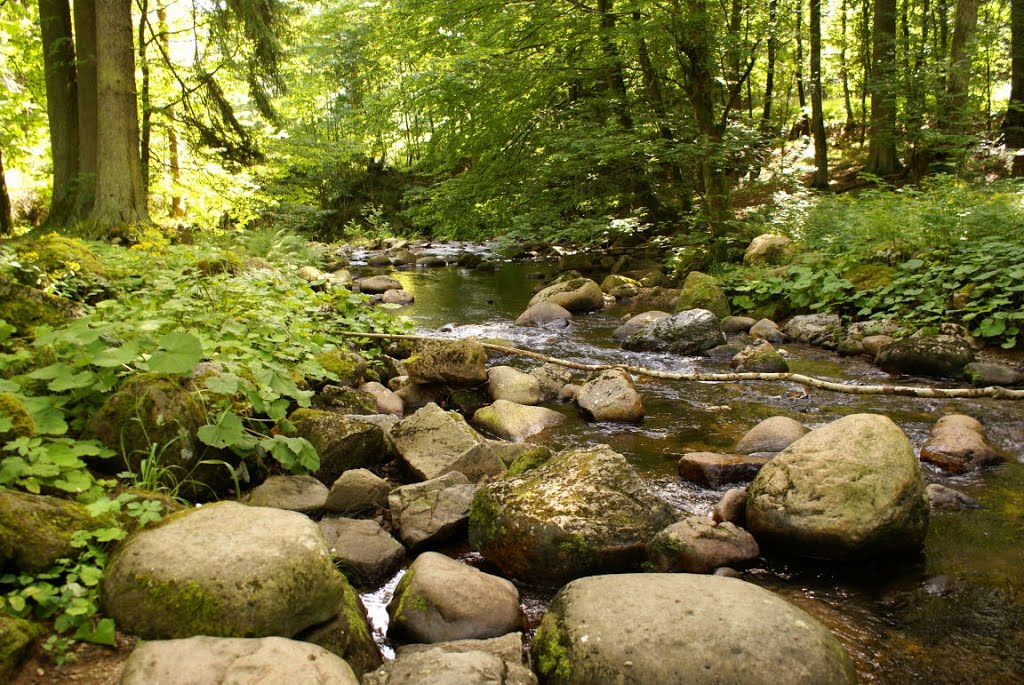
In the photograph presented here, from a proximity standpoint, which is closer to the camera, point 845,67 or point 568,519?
point 568,519

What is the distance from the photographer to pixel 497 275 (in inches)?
656

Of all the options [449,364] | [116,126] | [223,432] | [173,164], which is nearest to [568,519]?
[223,432]

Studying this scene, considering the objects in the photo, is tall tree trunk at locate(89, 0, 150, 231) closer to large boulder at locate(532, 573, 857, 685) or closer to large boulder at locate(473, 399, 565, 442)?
large boulder at locate(473, 399, 565, 442)

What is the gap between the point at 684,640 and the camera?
2.46 m

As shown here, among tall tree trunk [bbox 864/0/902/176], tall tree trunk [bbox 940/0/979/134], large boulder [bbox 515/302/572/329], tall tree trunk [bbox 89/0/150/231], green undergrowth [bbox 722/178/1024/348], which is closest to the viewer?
green undergrowth [bbox 722/178/1024/348]

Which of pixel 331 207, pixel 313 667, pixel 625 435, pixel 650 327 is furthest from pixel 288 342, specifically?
pixel 331 207

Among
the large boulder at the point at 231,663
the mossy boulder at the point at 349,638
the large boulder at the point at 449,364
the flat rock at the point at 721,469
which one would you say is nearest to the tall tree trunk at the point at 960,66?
the large boulder at the point at 449,364

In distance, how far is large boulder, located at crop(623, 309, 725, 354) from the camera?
8.30 meters

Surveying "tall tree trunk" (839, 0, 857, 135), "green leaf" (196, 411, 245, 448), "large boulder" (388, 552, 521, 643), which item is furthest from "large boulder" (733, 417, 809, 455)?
"tall tree trunk" (839, 0, 857, 135)

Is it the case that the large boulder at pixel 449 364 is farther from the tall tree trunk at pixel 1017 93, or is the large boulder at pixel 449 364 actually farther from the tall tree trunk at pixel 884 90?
the tall tree trunk at pixel 884 90

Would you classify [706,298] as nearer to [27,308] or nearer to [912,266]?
[912,266]

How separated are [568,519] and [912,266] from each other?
7.00 m

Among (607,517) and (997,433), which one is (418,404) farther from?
(997,433)

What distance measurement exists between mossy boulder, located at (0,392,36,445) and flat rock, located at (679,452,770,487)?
382cm
